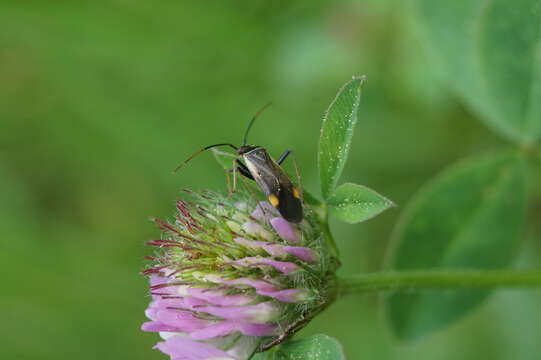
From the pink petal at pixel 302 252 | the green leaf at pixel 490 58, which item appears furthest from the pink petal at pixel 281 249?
the green leaf at pixel 490 58

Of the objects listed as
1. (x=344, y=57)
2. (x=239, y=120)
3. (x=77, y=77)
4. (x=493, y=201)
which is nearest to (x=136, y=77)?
(x=77, y=77)

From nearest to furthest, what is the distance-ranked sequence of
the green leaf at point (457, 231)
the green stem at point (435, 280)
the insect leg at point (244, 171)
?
the green stem at point (435, 280)
the insect leg at point (244, 171)
the green leaf at point (457, 231)

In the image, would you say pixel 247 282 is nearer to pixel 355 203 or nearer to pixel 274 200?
pixel 274 200

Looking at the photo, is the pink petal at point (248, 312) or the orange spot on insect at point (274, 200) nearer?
the pink petal at point (248, 312)

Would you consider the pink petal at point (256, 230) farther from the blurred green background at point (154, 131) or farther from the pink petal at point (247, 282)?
the blurred green background at point (154, 131)

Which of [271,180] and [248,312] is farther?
[271,180]

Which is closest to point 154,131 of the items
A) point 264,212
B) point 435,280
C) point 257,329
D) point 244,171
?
point 244,171
